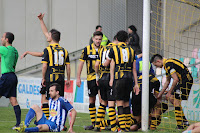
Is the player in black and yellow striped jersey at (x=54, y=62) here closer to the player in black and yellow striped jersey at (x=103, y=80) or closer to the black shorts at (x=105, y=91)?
the player in black and yellow striped jersey at (x=103, y=80)

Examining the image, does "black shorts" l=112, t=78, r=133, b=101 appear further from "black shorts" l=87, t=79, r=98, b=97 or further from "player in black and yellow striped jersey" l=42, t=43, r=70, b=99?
"player in black and yellow striped jersey" l=42, t=43, r=70, b=99

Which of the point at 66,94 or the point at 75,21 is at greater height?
the point at 75,21

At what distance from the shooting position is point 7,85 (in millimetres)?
8125

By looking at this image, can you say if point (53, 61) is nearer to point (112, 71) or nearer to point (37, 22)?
point (112, 71)

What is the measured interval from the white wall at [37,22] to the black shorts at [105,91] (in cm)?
834

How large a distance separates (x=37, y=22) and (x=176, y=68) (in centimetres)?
962

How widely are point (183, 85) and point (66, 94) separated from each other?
512 cm

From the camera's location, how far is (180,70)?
8.49 metres

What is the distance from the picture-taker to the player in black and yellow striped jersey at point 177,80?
27.4ft

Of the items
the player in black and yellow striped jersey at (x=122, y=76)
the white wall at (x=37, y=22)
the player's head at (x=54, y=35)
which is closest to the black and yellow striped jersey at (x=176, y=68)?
the player in black and yellow striped jersey at (x=122, y=76)

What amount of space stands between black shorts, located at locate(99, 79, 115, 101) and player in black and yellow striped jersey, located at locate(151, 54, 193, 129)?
110 centimetres

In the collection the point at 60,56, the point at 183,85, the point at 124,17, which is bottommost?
the point at 183,85

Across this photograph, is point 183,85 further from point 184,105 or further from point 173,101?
point 184,105

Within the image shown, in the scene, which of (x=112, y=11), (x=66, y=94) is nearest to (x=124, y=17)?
(x=112, y=11)
